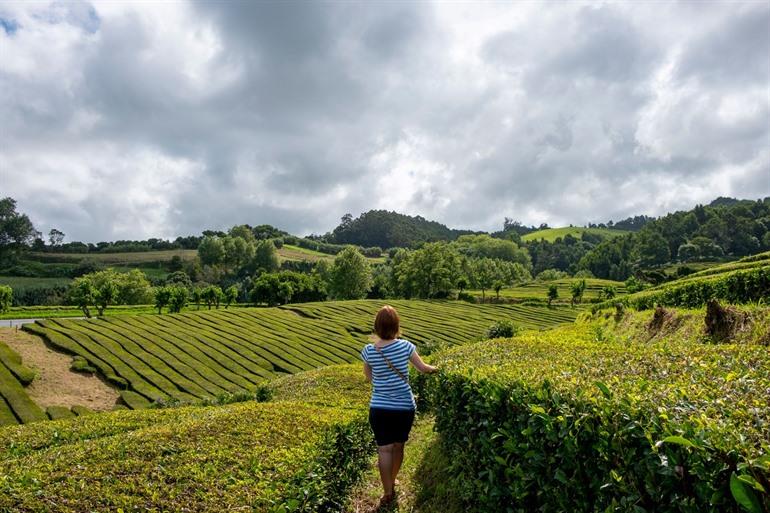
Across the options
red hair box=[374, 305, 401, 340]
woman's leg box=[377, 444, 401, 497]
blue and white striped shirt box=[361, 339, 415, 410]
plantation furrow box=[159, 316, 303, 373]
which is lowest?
plantation furrow box=[159, 316, 303, 373]

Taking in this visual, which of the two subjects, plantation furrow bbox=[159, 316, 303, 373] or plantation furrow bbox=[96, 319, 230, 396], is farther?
plantation furrow bbox=[159, 316, 303, 373]

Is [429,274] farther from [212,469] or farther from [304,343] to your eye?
[212,469]

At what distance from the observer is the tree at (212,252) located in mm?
134375

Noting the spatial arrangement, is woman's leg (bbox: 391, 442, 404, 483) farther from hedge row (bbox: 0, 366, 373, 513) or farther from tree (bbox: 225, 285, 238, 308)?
tree (bbox: 225, 285, 238, 308)

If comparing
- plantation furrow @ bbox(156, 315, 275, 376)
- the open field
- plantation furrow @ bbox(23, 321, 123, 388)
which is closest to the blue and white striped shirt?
plantation furrow @ bbox(23, 321, 123, 388)

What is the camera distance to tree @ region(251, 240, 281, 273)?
135m

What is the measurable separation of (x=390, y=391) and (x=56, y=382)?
3779 centimetres

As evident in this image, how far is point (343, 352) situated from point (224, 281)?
3423 inches

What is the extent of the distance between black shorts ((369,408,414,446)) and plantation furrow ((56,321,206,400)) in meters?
30.8

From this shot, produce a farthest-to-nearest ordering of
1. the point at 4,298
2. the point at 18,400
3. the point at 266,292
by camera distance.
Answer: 1. the point at 266,292
2. the point at 4,298
3. the point at 18,400

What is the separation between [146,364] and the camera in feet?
130

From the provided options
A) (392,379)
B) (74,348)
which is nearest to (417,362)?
(392,379)

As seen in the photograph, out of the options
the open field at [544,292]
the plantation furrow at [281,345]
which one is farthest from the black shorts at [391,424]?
the open field at [544,292]

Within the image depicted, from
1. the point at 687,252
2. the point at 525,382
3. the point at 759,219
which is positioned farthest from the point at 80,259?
the point at 759,219
